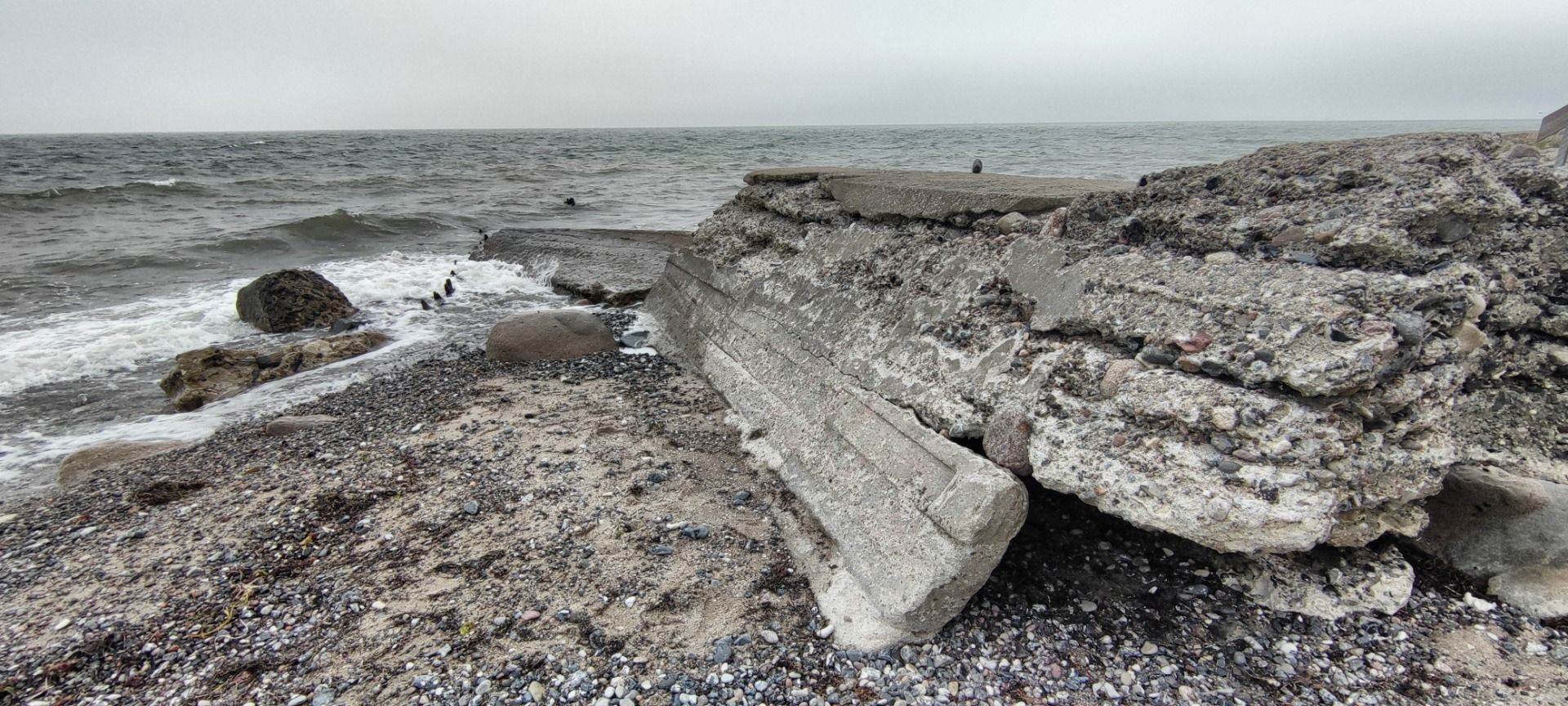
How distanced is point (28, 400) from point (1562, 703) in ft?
32.3

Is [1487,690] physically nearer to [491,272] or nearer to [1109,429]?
[1109,429]

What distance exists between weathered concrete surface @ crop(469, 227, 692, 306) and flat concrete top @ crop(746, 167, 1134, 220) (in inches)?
167

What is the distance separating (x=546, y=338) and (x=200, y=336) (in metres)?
4.47

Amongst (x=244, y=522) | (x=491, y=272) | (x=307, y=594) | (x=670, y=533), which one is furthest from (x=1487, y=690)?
(x=491, y=272)

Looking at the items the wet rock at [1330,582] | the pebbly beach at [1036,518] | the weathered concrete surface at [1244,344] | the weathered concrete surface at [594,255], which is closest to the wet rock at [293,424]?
the pebbly beach at [1036,518]

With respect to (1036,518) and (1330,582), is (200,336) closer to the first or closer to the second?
(1036,518)

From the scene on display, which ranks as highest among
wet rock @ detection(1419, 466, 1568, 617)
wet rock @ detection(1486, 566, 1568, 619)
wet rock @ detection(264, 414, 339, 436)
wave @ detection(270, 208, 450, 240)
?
wave @ detection(270, 208, 450, 240)

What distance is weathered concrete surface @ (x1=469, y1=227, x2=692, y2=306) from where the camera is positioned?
9.86m

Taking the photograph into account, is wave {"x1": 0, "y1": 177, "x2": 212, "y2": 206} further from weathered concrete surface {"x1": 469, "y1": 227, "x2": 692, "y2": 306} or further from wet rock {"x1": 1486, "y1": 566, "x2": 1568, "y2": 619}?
wet rock {"x1": 1486, "y1": 566, "x2": 1568, "y2": 619}

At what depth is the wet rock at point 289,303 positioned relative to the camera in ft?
27.7

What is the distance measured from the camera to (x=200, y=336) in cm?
812

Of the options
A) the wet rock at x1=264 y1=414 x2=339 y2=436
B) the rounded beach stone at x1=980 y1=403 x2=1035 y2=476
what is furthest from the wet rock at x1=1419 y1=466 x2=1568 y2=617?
the wet rock at x1=264 y1=414 x2=339 y2=436

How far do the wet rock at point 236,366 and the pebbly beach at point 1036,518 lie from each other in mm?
2185

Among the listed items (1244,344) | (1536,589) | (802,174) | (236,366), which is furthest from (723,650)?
(236,366)
